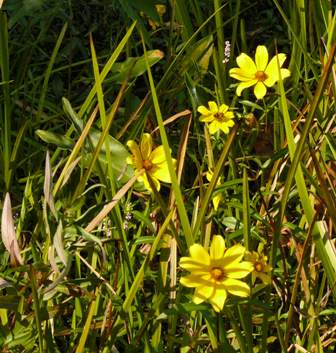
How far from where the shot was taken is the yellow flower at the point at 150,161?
3.81ft

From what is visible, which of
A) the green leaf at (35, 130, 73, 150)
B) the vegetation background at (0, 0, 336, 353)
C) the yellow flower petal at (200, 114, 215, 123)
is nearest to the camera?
the vegetation background at (0, 0, 336, 353)

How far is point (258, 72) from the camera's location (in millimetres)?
1476

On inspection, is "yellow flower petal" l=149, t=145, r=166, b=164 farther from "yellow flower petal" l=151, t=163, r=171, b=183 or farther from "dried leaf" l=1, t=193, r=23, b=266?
"dried leaf" l=1, t=193, r=23, b=266

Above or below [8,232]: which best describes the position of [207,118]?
below

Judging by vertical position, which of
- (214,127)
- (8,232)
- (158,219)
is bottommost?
(158,219)

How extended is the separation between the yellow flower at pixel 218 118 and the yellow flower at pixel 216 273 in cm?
43

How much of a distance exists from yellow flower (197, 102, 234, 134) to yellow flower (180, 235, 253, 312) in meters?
0.43

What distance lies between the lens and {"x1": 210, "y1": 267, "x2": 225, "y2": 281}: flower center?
992 mm

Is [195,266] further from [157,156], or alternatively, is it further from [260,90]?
[260,90]

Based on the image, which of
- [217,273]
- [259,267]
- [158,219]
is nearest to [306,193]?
[259,267]

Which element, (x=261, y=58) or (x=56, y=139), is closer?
(x=56, y=139)

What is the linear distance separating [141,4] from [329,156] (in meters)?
0.47

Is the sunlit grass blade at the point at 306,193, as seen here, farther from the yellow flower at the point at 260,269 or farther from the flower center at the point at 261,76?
the flower center at the point at 261,76

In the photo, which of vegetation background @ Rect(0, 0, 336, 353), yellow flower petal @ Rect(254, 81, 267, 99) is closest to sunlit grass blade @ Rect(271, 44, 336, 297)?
vegetation background @ Rect(0, 0, 336, 353)
